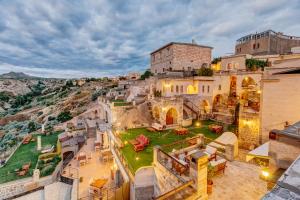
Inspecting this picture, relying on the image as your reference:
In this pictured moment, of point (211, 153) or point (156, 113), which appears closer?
point (211, 153)

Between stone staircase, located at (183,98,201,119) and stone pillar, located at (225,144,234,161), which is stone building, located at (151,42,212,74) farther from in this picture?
stone pillar, located at (225,144,234,161)

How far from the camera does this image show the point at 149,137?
17.7 m

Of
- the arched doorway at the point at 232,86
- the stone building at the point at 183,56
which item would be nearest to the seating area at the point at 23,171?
the stone building at the point at 183,56

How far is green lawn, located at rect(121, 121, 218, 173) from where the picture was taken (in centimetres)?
1180

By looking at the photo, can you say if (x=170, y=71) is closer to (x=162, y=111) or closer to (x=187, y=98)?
(x=187, y=98)

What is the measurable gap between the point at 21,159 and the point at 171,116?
77.6ft

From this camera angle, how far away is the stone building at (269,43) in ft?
104

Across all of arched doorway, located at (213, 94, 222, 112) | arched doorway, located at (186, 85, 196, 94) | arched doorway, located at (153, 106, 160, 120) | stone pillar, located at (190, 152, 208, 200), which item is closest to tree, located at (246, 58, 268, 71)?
arched doorway, located at (213, 94, 222, 112)

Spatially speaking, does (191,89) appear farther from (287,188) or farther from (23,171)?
(287,188)

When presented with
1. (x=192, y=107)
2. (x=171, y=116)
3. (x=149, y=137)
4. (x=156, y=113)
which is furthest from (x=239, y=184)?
(x=192, y=107)

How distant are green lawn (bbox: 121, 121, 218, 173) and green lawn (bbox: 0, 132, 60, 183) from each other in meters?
13.2

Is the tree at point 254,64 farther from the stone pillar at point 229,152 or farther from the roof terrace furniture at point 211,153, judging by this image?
the roof terrace furniture at point 211,153

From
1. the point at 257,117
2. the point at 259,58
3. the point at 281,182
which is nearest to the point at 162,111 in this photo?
the point at 257,117

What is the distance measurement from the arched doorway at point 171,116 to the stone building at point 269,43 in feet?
78.6
